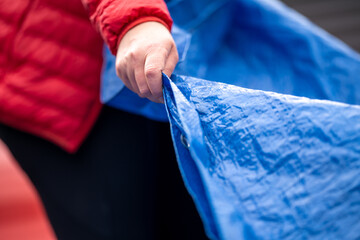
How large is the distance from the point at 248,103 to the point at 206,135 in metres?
0.08

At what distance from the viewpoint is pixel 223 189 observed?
44 centimetres

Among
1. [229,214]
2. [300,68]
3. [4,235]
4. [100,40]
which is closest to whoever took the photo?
[229,214]

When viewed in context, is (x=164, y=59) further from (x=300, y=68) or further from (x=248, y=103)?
(x=300, y=68)

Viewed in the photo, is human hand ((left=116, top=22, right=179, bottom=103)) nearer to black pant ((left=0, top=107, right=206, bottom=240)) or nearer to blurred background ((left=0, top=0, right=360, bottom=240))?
black pant ((left=0, top=107, right=206, bottom=240))

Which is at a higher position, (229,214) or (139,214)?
(229,214)

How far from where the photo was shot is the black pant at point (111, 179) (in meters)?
0.71

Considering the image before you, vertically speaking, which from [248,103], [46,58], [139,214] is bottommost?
[139,214]

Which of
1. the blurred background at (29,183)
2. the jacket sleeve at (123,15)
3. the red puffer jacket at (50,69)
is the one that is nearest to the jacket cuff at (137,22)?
the jacket sleeve at (123,15)

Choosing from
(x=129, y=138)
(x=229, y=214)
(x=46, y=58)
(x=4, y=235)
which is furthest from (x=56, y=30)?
(x=4, y=235)

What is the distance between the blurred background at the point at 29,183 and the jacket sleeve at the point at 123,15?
1.41m

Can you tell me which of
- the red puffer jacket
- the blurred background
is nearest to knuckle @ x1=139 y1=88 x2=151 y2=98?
the red puffer jacket

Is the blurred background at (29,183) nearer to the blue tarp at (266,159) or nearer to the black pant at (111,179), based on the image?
the black pant at (111,179)

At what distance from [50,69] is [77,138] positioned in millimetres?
154

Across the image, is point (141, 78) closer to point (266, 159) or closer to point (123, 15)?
point (123, 15)
